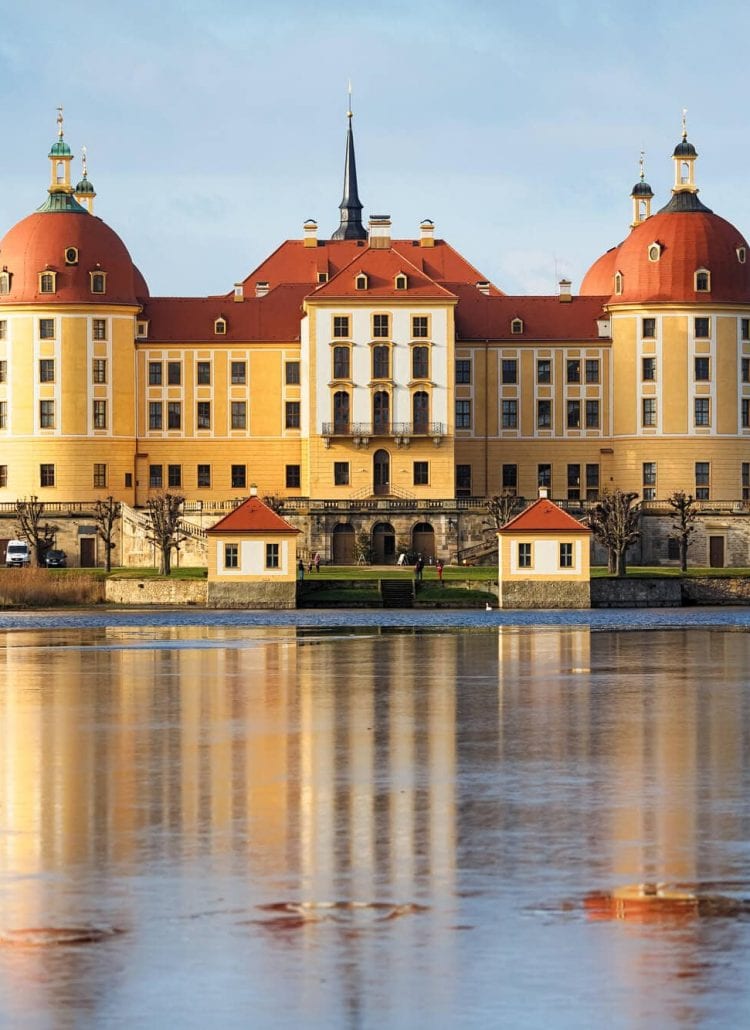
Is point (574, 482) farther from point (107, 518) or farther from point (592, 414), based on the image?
point (107, 518)

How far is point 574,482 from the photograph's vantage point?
94.0 meters

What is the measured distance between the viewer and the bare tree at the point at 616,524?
75.9 m

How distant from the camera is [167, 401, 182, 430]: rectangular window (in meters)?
94.4

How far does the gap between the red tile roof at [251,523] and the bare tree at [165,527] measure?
6.55 metres

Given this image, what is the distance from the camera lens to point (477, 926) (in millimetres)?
15438

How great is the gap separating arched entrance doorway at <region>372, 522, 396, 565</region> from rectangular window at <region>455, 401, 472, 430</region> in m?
9.02

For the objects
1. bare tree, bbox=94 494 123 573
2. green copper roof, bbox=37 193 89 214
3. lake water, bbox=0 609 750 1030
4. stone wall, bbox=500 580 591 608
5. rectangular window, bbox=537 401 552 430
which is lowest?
lake water, bbox=0 609 750 1030

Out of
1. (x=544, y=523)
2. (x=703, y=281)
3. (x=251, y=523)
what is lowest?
(x=544, y=523)

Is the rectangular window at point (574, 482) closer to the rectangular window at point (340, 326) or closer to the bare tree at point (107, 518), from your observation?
the rectangular window at point (340, 326)

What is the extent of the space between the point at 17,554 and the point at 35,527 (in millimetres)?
2311

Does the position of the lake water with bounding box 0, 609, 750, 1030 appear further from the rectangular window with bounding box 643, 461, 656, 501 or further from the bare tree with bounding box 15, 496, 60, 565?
the rectangular window with bounding box 643, 461, 656, 501

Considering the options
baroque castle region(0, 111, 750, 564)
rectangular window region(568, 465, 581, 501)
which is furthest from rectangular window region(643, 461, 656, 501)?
rectangular window region(568, 465, 581, 501)

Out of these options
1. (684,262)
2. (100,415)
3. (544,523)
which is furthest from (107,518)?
(684,262)

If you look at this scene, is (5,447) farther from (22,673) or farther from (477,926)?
(477,926)
